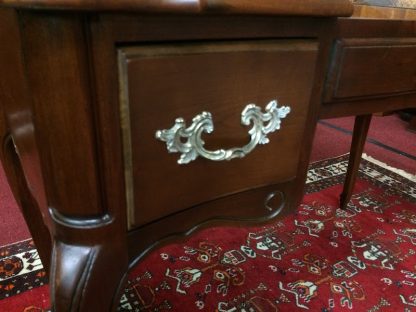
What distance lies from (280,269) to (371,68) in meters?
0.67

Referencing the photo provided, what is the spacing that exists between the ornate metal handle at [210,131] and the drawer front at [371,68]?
0.42 ft

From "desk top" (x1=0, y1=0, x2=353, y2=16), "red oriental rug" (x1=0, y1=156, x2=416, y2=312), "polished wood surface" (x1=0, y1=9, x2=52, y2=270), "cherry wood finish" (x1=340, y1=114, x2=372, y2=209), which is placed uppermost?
"desk top" (x1=0, y1=0, x2=353, y2=16)

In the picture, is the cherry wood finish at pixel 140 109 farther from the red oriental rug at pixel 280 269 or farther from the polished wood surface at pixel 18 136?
the red oriental rug at pixel 280 269

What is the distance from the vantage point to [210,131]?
366 millimetres

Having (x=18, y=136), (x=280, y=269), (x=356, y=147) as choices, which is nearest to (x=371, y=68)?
(x=18, y=136)

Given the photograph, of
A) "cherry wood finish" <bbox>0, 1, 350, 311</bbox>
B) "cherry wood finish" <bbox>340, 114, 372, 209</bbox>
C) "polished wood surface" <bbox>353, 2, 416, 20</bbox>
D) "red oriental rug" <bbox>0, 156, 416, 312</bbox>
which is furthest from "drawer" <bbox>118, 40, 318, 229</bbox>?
"cherry wood finish" <bbox>340, 114, 372, 209</bbox>

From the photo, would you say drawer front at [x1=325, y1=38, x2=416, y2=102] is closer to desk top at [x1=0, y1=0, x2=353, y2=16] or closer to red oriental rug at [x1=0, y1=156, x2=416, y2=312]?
desk top at [x1=0, y1=0, x2=353, y2=16]

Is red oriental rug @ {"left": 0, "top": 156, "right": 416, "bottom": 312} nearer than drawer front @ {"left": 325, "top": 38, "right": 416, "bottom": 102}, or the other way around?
drawer front @ {"left": 325, "top": 38, "right": 416, "bottom": 102}

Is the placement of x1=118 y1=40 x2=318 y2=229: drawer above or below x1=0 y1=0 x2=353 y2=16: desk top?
below

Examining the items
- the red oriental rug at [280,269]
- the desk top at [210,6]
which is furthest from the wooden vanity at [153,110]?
the red oriental rug at [280,269]

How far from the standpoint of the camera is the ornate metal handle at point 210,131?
346 millimetres

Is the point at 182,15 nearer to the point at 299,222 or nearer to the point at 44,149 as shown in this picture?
the point at 44,149

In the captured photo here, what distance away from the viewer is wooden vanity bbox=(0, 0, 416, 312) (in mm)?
277

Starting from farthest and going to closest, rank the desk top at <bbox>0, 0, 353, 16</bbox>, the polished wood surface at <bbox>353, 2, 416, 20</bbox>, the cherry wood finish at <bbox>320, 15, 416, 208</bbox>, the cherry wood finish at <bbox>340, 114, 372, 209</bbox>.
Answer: the cherry wood finish at <bbox>340, 114, 372, 209</bbox>, the polished wood surface at <bbox>353, 2, 416, 20</bbox>, the cherry wood finish at <bbox>320, 15, 416, 208</bbox>, the desk top at <bbox>0, 0, 353, 16</bbox>
